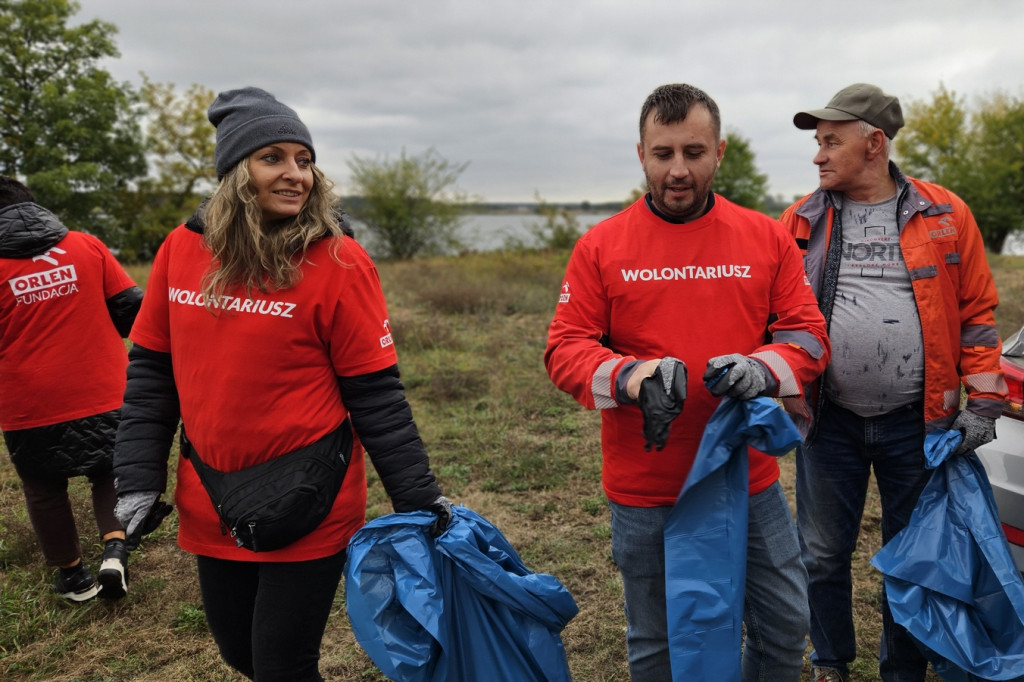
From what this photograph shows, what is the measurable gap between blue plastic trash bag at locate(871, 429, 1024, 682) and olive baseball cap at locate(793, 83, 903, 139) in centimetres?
109

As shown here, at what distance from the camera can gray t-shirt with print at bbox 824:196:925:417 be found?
2.68 m

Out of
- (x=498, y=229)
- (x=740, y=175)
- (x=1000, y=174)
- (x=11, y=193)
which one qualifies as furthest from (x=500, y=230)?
(x=1000, y=174)

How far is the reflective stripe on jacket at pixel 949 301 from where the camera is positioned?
2.63m

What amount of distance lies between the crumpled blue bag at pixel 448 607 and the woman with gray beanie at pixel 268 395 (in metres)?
0.08

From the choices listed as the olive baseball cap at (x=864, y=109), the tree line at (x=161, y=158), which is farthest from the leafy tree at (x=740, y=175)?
the olive baseball cap at (x=864, y=109)

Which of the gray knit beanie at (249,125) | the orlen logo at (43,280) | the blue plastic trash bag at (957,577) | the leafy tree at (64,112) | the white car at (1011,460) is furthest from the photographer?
the leafy tree at (64,112)

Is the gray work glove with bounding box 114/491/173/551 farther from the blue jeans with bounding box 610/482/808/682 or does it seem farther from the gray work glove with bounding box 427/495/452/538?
the blue jeans with bounding box 610/482/808/682

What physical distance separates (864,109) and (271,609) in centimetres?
249

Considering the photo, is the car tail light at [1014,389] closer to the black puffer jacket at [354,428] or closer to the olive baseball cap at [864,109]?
the olive baseball cap at [864,109]

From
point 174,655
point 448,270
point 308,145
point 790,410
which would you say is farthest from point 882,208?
point 448,270

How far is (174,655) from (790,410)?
2.71 meters

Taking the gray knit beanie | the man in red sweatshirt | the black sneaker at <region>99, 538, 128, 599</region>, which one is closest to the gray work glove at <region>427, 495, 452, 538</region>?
the man in red sweatshirt

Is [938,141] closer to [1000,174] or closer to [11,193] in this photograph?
[1000,174]

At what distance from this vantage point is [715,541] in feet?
6.75
